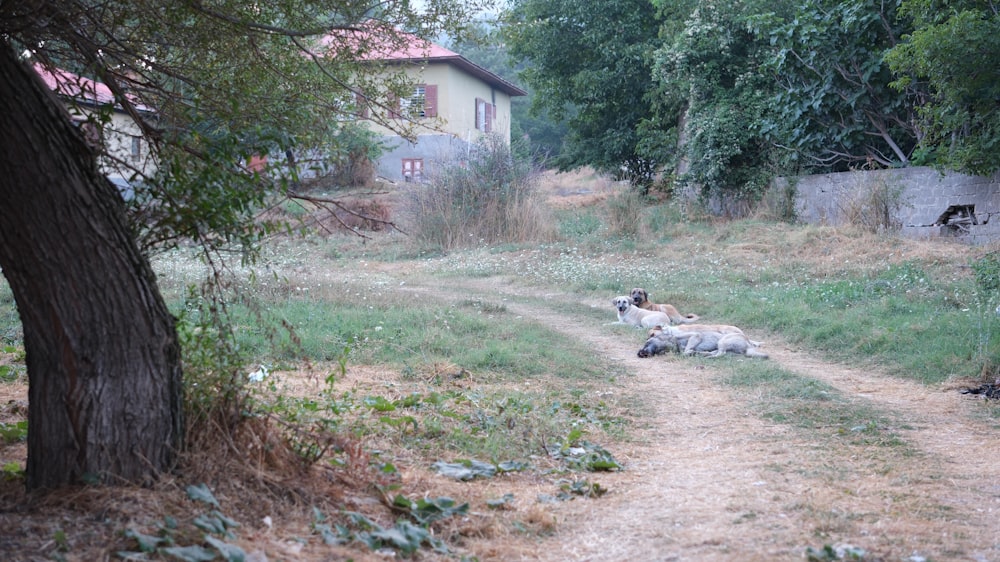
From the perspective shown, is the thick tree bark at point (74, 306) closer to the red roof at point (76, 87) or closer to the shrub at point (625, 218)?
the red roof at point (76, 87)

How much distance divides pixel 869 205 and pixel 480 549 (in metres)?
16.4

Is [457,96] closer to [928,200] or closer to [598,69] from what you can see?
[598,69]

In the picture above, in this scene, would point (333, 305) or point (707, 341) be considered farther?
point (333, 305)

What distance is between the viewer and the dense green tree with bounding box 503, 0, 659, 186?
27562mm

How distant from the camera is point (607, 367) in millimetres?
9984

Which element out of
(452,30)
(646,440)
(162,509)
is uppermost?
(452,30)

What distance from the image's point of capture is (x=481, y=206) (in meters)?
23.3

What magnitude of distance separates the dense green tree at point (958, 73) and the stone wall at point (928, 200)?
67 centimetres

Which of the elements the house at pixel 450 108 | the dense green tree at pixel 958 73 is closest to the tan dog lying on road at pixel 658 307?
the dense green tree at pixel 958 73

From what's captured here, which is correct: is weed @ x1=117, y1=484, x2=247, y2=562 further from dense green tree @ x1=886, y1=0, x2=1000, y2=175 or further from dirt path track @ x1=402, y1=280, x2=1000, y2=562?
dense green tree @ x1=886, y1=0, x2=1000, y2=175

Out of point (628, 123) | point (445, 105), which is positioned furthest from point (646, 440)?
point (445, 105)

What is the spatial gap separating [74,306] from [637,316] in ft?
33.1

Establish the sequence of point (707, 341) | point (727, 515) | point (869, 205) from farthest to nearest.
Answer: point (869, 205)
point (707, 341)
point (727, 515)

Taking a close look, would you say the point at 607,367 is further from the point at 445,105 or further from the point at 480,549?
the point at 445,105
